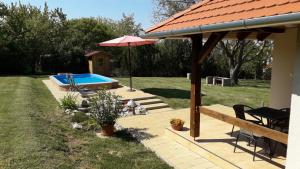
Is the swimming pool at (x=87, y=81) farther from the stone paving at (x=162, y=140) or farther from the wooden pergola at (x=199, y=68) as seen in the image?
the wooden pergola at (x=199, y=68)

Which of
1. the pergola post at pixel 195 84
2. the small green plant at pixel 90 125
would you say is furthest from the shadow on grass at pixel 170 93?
the pergola post at pixel 195 84

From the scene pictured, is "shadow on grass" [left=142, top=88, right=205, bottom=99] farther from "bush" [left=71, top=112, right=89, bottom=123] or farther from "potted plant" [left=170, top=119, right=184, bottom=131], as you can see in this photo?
"potted plant" [left=170, top=119, right=184, bottom=131]

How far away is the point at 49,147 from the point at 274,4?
6019 mm

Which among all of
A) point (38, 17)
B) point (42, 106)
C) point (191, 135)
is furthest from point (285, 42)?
point (38, 17)

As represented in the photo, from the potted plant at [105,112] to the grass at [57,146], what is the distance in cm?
41

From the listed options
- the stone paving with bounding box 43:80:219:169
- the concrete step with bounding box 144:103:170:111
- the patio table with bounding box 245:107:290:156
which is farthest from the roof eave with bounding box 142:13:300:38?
the concrete step with bounding box 144:103:170:111

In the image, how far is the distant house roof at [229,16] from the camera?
4.39 m

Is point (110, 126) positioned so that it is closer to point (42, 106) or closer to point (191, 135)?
point (191, 135)

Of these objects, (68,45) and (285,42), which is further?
(68,45)

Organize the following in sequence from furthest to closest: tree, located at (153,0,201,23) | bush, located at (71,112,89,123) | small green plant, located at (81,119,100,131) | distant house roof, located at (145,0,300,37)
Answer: tree, located at (153,0,201,23), bush, located at (71,112,89,123), small green plant, located at (81,119,100,131), distant house roof, located at (145,0,300,37)

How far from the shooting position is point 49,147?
7371 millimetres

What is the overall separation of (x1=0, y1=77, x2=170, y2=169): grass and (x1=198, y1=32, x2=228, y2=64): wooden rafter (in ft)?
9.33

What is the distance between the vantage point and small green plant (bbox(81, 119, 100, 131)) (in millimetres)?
9870

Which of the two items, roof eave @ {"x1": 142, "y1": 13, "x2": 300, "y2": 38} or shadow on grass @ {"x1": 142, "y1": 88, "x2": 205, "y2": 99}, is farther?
shadow on grass @ {"x1": 142, "y1": 88, "x2": 205, "y2": 99}
